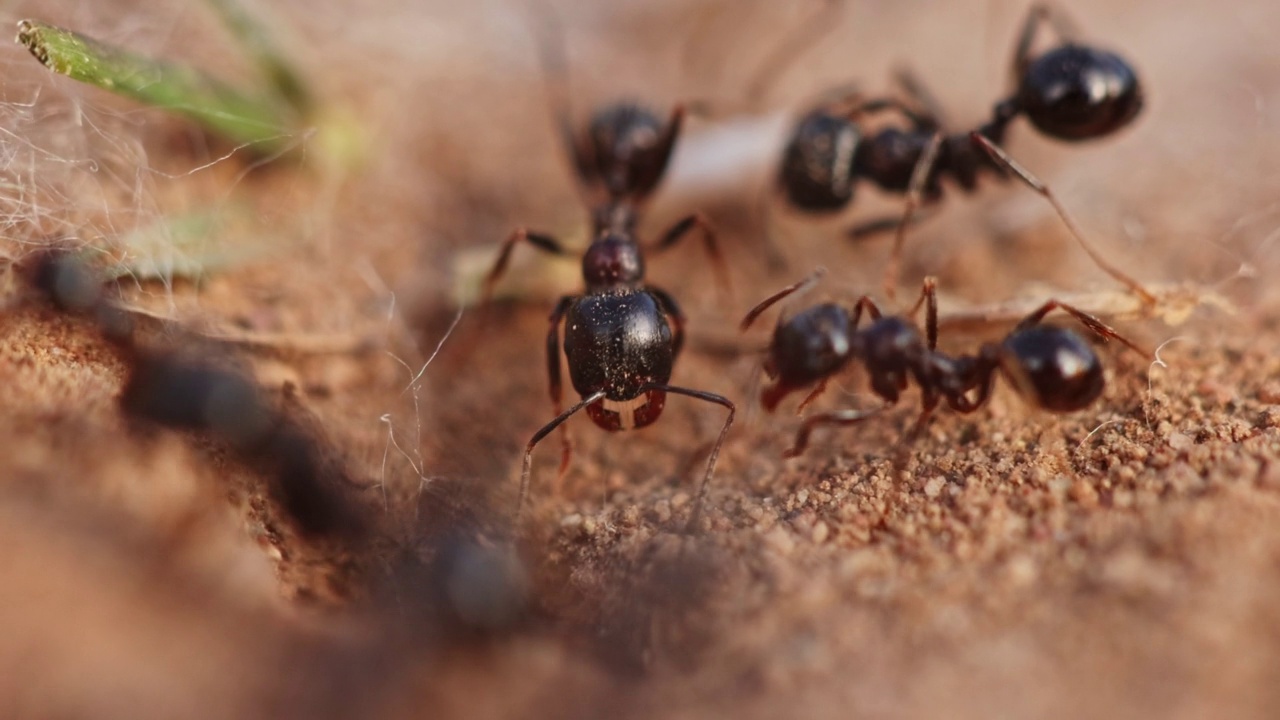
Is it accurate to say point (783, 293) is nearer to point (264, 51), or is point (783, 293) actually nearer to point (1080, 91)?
point (1080, 91)

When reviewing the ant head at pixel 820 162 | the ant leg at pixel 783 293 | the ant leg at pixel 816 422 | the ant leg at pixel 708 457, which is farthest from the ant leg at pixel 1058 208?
the ant leg at pixel 708 457

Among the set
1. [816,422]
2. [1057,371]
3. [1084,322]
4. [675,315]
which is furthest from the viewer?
[675,315]

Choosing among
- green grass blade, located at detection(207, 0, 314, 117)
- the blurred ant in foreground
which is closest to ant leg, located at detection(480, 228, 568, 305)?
the blurred ant in foreground

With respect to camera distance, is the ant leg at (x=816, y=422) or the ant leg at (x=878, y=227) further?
the ant leg at (x=878, y=227)

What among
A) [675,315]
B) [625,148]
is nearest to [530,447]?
[675,315]

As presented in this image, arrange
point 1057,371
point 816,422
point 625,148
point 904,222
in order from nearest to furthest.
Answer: point 1057,371 < point 816,422 < point 904,222 < point 625,148

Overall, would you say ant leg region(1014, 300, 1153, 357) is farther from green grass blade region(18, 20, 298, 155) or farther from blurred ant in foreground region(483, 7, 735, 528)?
green grass blade region(18, 20, 298, 155)

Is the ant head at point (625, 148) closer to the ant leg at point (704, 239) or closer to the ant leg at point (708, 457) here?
the ant leg at point (704, 239)
